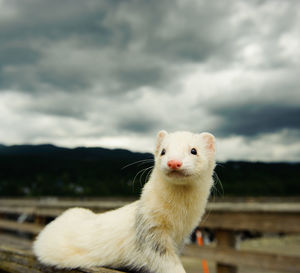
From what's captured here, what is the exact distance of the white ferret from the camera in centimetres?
183

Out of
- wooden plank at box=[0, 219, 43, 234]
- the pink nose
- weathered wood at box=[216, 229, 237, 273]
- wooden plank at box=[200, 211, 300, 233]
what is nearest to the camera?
the pink nose

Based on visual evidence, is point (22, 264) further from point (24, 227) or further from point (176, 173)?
point (24, 227)

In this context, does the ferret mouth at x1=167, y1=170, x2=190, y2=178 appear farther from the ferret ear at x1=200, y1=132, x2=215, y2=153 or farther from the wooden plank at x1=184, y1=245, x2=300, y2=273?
the wooden plank at x1=184, y1=245, x2=300, y2=273

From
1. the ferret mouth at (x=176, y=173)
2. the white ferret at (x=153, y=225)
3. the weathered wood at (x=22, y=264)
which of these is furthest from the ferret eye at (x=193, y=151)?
the weathered wood at (x=22, y=264)

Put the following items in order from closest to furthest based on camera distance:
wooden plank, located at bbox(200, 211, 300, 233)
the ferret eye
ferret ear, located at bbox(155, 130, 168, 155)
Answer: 1. the ferret eye
2. ferret ear, located at bbox(155, 130, 168, 155)
3. wooden plank, located at bbox(200, 211, 300, 233)

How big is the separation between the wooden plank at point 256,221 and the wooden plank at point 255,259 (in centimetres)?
28

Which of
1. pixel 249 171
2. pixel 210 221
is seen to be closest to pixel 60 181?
pixel 249 171

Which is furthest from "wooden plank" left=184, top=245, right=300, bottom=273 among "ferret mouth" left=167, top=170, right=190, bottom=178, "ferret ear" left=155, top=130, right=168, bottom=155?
"ferret mouth" left=167, top=170, right=190, bottom=178

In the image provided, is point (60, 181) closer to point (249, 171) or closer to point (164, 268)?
point (249, 171)

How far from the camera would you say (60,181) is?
54.6 ft

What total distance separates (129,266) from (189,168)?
630mm

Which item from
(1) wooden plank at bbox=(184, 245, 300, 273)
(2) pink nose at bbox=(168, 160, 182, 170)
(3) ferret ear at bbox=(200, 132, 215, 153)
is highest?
(3) ferret ear at bbox=(200, 132, 215, 153)

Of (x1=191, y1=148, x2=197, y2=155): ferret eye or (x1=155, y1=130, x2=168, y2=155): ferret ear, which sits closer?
(x1=191, y1=148, x2=197, y2=155): ferret eye

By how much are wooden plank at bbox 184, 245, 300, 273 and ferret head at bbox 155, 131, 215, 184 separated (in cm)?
216
